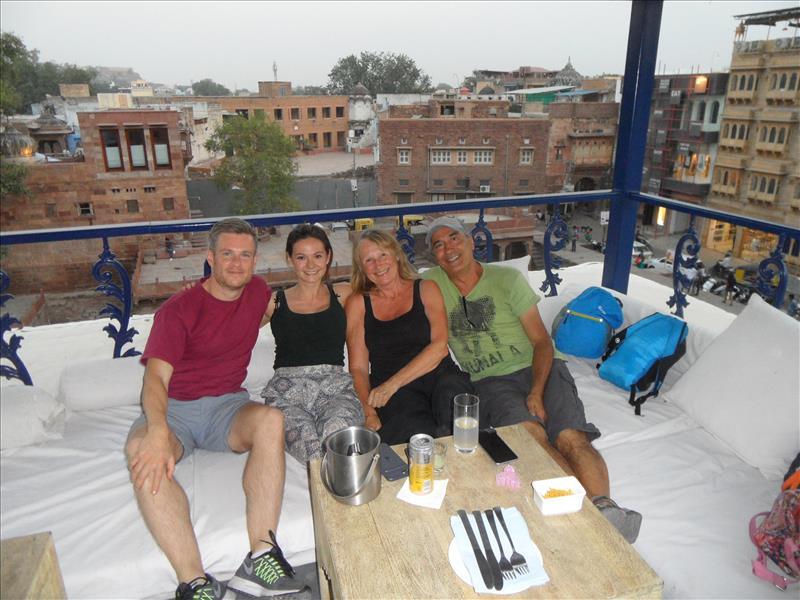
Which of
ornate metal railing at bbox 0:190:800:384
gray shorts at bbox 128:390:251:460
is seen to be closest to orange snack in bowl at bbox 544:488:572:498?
gray shorts at bbox 128:390:251:460

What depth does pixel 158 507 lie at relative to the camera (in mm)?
1420

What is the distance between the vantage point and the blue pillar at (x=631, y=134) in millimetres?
2902

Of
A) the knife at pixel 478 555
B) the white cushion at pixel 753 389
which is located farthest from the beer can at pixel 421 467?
the white cushion at pixel 753 389

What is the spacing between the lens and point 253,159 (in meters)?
5.86

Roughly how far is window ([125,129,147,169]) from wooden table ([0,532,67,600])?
5.53m

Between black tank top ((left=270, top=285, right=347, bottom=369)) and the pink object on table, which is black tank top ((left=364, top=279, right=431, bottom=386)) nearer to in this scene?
black tank top ((left=270, top=285, right=347, bottom=369))

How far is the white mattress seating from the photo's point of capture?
1396mm

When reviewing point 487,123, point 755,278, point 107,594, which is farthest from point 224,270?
point 487,123

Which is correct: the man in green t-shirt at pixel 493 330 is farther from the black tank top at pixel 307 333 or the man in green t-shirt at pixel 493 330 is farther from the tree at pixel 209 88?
the tree at pixel 209 88

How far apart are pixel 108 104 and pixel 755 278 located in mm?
6208

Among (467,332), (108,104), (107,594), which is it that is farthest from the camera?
(108,104)

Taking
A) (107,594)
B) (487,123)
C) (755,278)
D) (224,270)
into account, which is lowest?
(107,594)

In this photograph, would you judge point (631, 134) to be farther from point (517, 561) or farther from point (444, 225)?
point (517, 561)

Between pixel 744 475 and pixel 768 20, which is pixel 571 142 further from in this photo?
pixel 744 475
